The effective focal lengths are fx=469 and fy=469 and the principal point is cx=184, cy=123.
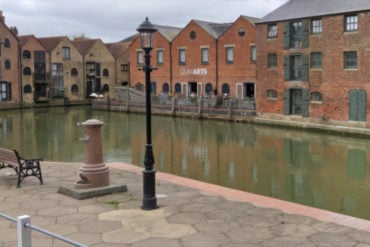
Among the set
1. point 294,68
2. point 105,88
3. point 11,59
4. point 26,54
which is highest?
point 26,54

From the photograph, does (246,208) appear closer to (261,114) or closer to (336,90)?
(336,90)

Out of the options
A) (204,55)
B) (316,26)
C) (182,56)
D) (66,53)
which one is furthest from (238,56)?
(66,53)

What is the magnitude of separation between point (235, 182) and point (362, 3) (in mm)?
17866

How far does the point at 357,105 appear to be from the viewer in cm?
2717

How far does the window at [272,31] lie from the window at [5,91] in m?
29.9

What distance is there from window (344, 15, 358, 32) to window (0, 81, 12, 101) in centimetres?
3574

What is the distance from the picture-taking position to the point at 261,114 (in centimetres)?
3294

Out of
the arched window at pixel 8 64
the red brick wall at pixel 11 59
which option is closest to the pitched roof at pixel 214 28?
the red brick wall at pixel 11 59

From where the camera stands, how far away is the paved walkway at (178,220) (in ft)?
21.7

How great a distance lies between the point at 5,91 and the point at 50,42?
29.8 ft

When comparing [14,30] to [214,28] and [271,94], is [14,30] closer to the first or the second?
[214,28]

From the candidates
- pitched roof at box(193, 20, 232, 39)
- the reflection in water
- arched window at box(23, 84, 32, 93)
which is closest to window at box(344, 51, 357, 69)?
the reflection in water

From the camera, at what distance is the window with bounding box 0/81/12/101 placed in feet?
161

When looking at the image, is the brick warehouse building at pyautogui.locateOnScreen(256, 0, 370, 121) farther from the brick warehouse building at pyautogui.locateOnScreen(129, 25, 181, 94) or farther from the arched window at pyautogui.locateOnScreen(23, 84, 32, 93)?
the arched window at pyautogui.locateOnScreen(23, 84, 32, 93)
